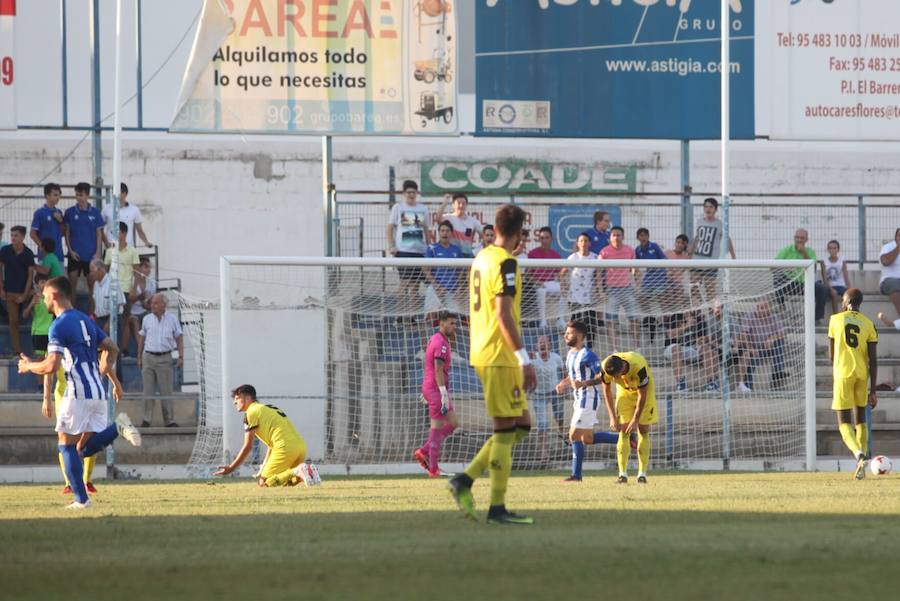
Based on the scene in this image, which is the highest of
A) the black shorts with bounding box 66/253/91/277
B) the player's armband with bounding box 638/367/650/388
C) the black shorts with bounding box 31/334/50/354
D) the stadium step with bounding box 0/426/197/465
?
the black shorts with bounding box 66/253/91/277

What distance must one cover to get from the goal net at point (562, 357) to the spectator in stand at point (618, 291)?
0.08ft

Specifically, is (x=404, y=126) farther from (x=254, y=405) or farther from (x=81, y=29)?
(x=81, y=29)

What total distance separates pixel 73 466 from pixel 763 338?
12117 mm

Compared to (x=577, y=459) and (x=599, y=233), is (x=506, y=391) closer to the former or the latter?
(x=577, y=459)

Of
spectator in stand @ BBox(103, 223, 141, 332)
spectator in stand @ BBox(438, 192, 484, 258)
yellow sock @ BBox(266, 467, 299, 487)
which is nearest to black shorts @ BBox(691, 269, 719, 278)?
spectator in stand @ BBox(438, 192, 484, 258)

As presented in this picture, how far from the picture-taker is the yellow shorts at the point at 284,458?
52.5 ft

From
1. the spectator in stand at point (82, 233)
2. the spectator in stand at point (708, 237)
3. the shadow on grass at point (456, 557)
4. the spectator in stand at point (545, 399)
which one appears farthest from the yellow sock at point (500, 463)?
the spectator in stand at point (82, 233)

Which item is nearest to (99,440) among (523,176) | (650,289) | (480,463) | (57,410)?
(57,410)

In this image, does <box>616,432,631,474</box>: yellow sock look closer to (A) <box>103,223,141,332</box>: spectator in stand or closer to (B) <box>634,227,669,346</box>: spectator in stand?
(B) <box>634,227,669,346</box>: spectator in stand

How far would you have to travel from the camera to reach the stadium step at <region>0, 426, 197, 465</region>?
2045 cm

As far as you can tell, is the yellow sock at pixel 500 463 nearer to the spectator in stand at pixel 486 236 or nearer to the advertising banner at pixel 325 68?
the spectator in stand at pixel 486 236

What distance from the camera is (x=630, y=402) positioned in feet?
52.5

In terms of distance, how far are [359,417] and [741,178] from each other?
14630mm

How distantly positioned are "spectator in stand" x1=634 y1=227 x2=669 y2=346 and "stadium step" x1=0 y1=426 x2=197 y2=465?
6.87 meters
